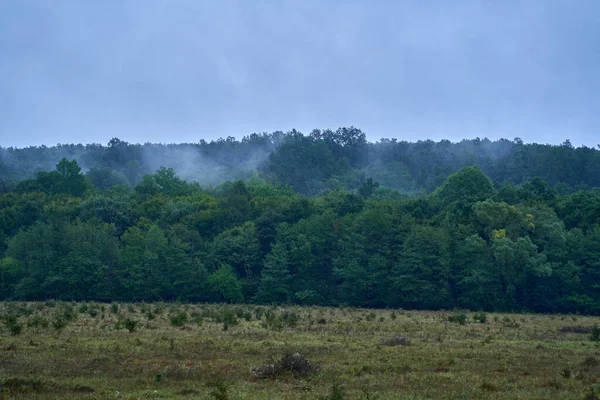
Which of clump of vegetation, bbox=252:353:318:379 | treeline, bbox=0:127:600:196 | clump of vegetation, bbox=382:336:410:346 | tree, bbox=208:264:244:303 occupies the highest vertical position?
treeline, bbox=0:127:600:196

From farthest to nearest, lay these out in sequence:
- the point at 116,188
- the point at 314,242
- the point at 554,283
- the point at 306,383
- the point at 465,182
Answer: the point at 116,188 < the point at 465,182 < the point at 314,242 < the point at 554,283 < the point at 306,383

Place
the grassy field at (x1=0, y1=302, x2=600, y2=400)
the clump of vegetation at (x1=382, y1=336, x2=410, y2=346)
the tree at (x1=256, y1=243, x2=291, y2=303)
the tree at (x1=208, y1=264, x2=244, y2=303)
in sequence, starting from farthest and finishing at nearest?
the tree at (x1=256, y1=243, x2=291, y2=303) → the tree at (x1=208, y1=264, x2=244, y2=303) → the clump of vegetation at (x1=382, y1=336, x2=410, y2=346) → the grassy field at (x1=0, y1=302, x2=600, y2=400)

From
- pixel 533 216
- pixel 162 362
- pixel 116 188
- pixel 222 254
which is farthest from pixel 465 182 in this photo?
pixel 162 362

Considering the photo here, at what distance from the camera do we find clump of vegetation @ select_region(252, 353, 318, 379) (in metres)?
19.9

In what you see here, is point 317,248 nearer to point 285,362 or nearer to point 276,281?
point 276,281

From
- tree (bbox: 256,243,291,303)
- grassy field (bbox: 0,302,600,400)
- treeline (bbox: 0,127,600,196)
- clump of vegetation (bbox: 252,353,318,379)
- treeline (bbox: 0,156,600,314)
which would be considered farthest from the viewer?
treeline (bbox: 0,127,600,196)

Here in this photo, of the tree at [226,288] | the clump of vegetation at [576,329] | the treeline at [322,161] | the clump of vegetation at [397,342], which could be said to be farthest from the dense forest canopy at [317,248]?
the treeline at [322,161]

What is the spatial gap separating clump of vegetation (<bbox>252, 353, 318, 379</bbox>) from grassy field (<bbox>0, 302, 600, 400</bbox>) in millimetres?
31

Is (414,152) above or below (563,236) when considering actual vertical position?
above

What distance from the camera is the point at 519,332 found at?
34.9 meters

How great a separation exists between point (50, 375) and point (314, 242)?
2003 inches

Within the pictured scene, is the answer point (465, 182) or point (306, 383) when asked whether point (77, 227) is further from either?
point (306, 383)

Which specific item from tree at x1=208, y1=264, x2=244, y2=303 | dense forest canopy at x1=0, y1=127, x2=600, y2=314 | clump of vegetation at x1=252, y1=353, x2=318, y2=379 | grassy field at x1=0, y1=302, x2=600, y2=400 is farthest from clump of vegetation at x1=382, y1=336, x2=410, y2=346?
tree at x1=208, y1=264, x2=244, y2=303

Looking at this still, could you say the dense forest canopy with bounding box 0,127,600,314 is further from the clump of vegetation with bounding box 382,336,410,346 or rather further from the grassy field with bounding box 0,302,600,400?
the clump of vegetation with bounding box 382,336,410,346
